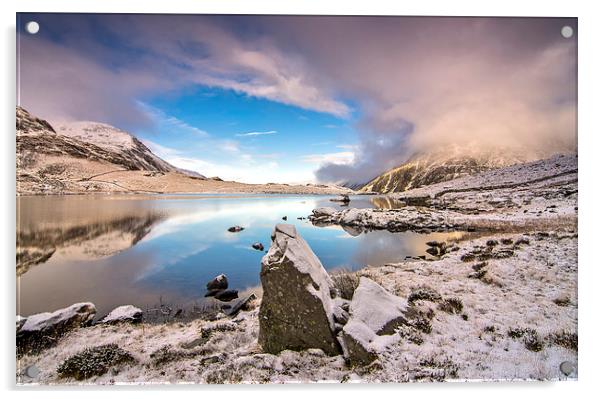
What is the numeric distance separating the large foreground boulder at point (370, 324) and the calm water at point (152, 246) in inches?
134

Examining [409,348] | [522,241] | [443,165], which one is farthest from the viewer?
[522,241]

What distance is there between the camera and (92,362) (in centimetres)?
399

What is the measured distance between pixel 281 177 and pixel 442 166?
4749 mm

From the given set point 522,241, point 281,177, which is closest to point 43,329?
point 281,177

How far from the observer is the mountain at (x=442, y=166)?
6895 mm

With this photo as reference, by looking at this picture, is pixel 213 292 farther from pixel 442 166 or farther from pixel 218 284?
pixel 442 166

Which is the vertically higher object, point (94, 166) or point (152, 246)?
point (94, 166)

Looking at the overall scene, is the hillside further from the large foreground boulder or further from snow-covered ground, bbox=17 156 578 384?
the large foreground boulder

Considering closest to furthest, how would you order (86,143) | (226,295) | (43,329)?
(43,329), (226,295), (86,143)

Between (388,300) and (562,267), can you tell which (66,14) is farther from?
(562,267)

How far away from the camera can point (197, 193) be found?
838 cm

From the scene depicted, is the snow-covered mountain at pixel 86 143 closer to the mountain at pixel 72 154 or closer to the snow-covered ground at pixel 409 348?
the mountain at pixel 72 154

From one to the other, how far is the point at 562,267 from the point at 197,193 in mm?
9278
